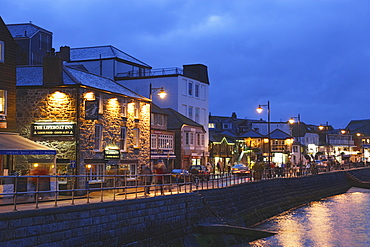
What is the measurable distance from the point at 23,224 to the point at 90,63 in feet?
166

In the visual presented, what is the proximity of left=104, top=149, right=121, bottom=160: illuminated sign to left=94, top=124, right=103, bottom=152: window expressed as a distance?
0.65 metres

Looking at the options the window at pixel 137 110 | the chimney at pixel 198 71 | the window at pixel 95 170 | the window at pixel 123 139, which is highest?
the chimney at pixel 198 71

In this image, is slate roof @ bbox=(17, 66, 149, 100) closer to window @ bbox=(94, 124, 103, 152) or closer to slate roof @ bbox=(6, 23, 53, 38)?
window @ bbox=(94, 124, 103, 152)

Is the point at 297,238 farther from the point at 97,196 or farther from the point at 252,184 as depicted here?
the point at 97,196

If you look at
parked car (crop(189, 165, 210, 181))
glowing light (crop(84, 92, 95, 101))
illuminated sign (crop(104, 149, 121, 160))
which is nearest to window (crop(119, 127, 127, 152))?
illuminated sign (crop(104, 149, 121, 160))

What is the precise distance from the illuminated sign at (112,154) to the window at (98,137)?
65 centimetres

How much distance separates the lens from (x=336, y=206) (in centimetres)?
5022

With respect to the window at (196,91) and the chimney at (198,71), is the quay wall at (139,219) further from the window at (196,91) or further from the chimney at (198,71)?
the chimney at (198,71)

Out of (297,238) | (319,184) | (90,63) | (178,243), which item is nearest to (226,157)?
(319,184)

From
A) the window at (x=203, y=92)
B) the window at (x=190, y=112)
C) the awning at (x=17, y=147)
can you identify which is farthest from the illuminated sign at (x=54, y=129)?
the window at (x=203, y=92)

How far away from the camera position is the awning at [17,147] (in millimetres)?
25375

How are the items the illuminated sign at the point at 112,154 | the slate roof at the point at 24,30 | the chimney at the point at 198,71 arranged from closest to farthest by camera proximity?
the illuminated sign at the point at 112,154 → the chimney at the point at 198,71 → the slate roof at the point at 24,30

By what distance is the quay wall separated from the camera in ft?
54.7

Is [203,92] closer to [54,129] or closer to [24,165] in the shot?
[54,129]
